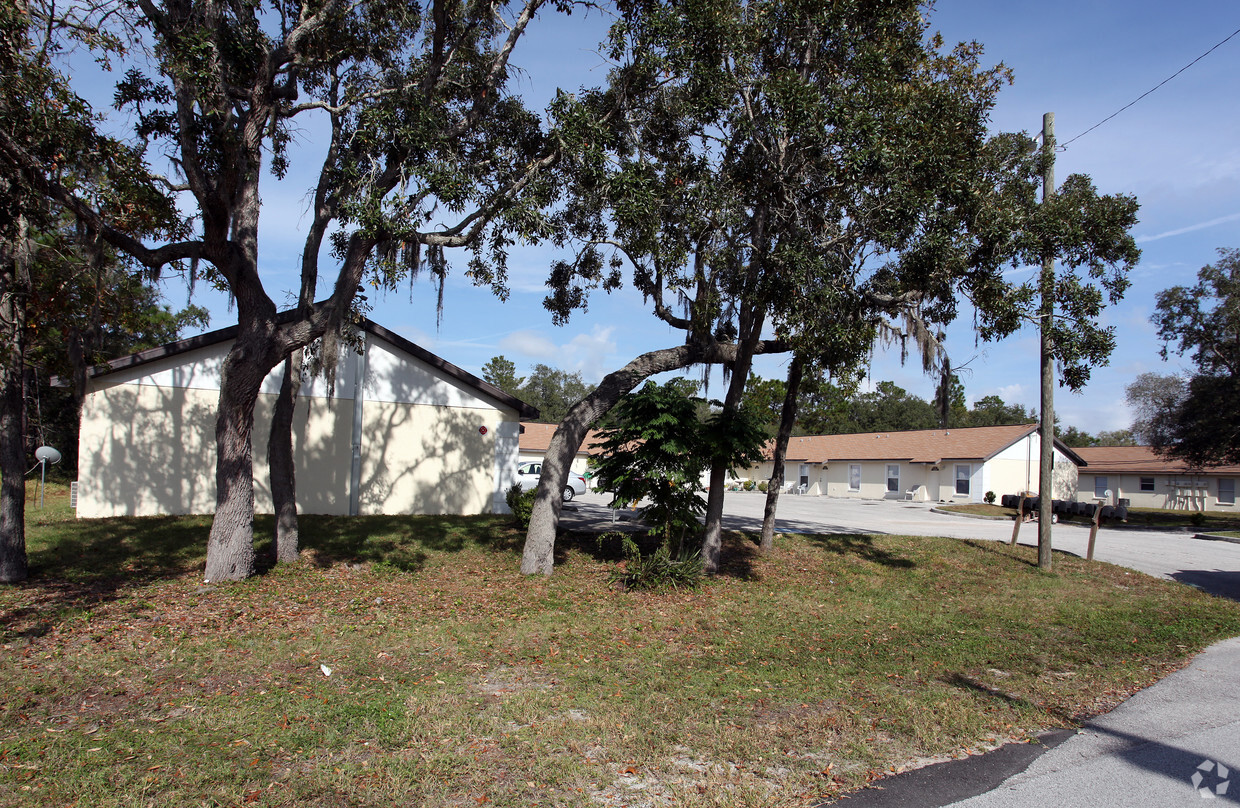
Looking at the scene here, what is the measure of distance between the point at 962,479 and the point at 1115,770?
34.5 m

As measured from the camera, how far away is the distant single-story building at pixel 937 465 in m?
35.4

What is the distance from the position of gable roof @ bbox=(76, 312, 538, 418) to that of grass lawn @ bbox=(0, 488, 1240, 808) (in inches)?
172

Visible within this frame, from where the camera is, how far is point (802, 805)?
4.04 meters

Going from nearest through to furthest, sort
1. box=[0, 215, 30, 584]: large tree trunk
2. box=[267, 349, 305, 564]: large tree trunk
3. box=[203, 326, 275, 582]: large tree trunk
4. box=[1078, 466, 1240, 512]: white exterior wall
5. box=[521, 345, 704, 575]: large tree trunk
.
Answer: box=[0, 215, 30, 584]: large tree trunk → box=[203, 326, 275, 582]: large tree trunk → box=[267, 349, 305, 564]: large tree trunk → box=[521, 345, 704, 575]: large tree trunk → box=[1078, 466, 1240, 512]: white exterior wall

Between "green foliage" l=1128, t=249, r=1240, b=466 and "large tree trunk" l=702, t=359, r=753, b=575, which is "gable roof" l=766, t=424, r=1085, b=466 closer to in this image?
"green foliage" l=1128, t=249, r=1240, b=466

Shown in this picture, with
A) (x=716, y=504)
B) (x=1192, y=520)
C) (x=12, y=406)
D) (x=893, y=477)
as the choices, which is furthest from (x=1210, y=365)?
(x=12, y=406)

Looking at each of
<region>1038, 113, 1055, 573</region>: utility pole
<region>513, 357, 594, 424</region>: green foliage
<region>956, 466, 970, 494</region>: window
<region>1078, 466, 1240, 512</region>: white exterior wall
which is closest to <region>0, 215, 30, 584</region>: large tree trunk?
<region>1038, 113, 1055, 573</region>: utility pole

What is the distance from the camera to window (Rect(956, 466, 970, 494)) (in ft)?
117

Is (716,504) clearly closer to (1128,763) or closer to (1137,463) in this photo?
(1128,763)

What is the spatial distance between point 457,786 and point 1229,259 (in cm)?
3430

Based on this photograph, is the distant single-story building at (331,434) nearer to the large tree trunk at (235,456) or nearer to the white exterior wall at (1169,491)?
the large tree trunk at (235,456)

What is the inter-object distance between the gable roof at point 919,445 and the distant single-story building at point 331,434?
1981 cm

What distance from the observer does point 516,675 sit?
637 centimetres

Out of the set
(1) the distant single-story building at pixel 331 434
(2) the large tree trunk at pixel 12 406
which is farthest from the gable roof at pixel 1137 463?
(2) the large tree trunk at pixel 12 406
